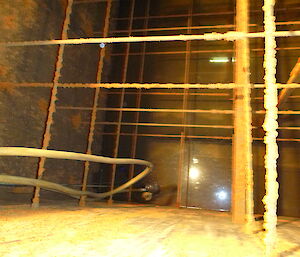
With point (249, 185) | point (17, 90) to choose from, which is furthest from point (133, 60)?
point (249, 185)

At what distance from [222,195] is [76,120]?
455 centimetres

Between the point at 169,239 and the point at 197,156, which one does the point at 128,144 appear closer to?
the point at 197,156

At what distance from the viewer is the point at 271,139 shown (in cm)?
189

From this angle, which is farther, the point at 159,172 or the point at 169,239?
the point at 159,172

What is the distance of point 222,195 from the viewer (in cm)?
720

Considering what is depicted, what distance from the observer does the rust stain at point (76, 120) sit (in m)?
6.99

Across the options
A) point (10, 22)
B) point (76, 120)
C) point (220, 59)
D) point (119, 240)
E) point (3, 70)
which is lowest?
point (119, 240)

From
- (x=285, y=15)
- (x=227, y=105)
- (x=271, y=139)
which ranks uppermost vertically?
(x=285, y=15)

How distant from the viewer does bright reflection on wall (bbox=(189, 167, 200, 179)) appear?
7.42 metres

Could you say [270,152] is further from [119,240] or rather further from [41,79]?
[41,79]

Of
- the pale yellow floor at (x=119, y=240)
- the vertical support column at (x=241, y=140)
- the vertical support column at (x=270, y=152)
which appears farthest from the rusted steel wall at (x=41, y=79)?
the vertical support column at (x=270, y=152)

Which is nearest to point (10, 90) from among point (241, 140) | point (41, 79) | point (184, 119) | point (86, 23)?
point (41, 79)

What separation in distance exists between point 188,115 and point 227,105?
1.18m

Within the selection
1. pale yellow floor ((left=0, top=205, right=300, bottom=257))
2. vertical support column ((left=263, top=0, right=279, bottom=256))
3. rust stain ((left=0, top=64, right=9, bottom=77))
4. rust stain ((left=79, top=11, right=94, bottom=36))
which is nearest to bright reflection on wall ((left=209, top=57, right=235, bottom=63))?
rust stain ((left=79, top=11, right=94, bottom=36))
